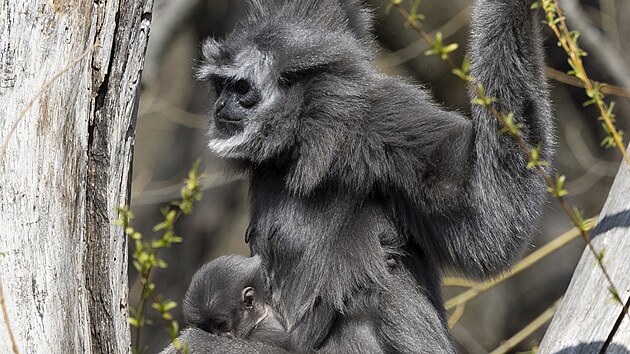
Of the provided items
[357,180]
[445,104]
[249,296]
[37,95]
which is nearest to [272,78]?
[357,180]

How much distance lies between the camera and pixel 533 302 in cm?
1011

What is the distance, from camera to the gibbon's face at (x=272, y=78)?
4574 millimetres

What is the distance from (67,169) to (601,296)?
100 inches

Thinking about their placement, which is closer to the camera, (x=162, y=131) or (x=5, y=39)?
(x=5, y=39)

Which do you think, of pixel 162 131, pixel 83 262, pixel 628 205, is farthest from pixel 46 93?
pixel 162 131

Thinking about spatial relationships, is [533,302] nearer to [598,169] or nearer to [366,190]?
[598,169]

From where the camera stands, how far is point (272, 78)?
4699mm

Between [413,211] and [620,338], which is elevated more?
[413,211]

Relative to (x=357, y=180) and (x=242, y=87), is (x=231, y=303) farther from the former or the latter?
(x=242, y=87)

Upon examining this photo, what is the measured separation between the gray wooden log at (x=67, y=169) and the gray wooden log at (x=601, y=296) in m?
2.10

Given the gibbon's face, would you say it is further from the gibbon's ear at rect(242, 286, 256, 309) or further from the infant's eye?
the gibbon's ear at rect(242, 286, 256, 309)

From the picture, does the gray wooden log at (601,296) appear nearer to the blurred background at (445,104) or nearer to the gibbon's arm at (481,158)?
the gibbon's arm at (481,158)

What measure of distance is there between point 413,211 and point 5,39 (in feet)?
7.29

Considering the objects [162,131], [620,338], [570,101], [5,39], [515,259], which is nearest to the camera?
[5,39]
